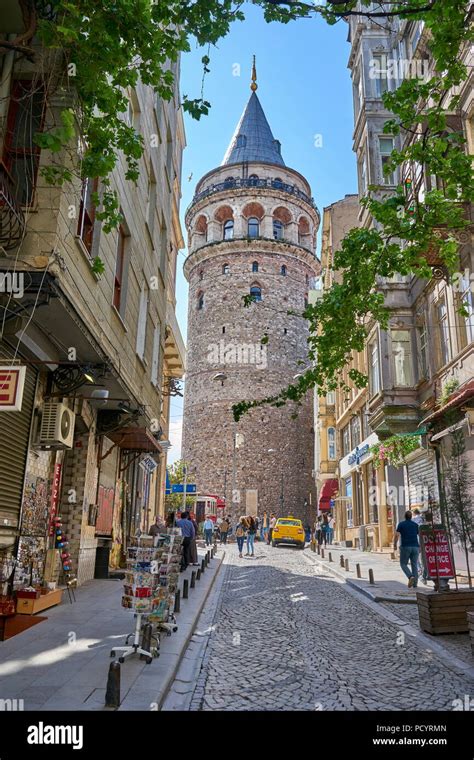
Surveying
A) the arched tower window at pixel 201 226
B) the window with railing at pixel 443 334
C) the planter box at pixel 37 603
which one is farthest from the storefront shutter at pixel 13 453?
the arched tower window at pixel 201 226

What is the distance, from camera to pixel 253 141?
50094 millimetres

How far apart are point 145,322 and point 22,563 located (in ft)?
26.0

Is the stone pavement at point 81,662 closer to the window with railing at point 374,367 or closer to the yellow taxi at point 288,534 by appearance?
the window with railing at point 374,367

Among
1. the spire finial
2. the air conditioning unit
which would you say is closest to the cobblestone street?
the air conditioning unit

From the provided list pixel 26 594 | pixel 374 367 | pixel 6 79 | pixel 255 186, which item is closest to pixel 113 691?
pixel 26 594

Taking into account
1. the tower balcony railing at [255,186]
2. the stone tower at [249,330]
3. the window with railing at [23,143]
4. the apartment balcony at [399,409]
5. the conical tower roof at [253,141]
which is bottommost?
the apartment balcony at [399,409]

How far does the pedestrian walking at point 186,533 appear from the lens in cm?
1490

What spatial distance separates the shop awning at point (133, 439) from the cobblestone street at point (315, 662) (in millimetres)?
4073

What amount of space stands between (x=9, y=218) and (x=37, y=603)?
4.90 metres

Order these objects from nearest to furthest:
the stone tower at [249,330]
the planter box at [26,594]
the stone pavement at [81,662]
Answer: the stone pavement at [81,662], the planter box at [26,594], the stone tower at [249,330]

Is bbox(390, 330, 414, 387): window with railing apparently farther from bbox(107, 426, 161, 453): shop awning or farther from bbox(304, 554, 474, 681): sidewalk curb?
bbox(107, 426, 161, 453): shop awning

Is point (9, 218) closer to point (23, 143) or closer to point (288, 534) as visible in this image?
point (23, 143)
